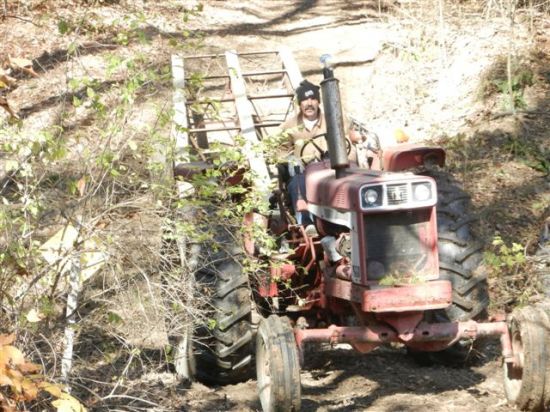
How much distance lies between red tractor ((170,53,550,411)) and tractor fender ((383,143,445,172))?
0.03ft

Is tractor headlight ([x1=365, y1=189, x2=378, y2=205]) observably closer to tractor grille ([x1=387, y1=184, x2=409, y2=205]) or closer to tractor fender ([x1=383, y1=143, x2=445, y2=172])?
tractor grille ([x1=387, y1=184, x2=409, y2=205])

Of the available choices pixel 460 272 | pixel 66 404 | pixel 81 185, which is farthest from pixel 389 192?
pixel 66 404

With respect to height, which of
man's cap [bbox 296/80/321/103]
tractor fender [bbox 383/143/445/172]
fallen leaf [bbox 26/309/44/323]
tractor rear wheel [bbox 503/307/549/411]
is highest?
man's cap [bbox 296/80/321/103]

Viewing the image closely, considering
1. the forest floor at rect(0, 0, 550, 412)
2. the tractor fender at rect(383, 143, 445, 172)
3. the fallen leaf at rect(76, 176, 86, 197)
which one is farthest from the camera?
the tractor fender at rect(383, 143, 445, 172)

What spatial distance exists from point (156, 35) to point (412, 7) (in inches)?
164

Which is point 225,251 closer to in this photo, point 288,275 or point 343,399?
point 288,275

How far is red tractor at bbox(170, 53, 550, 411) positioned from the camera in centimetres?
644

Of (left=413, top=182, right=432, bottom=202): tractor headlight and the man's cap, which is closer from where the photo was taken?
(left=413, top=182, right=432, bottom=202): tractor headlight

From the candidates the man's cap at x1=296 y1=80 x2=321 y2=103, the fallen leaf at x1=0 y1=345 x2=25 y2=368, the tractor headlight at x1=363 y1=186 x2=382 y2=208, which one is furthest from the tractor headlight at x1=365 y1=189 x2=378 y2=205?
the fallen leaf at x1=0 y1=345 x2=25 y2=368

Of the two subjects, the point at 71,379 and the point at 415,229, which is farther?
the point at 415,229

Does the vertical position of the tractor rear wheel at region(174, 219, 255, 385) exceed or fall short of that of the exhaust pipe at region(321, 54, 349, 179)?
it falls short

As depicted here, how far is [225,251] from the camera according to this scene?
717cm

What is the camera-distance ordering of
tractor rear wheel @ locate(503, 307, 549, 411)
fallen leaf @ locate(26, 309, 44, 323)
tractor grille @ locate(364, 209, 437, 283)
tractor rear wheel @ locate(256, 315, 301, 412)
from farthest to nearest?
tractor grille @ locate(364, 209, 437, 283)
tractor rear wheel @ locate(503, 307, 549, 411)
tractor rear wheel @ locate(256, 315, 301, 412)
fallen leaf @ locate(26, 309, 44, 323)

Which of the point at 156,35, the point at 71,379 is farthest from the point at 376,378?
the point at 156,35
